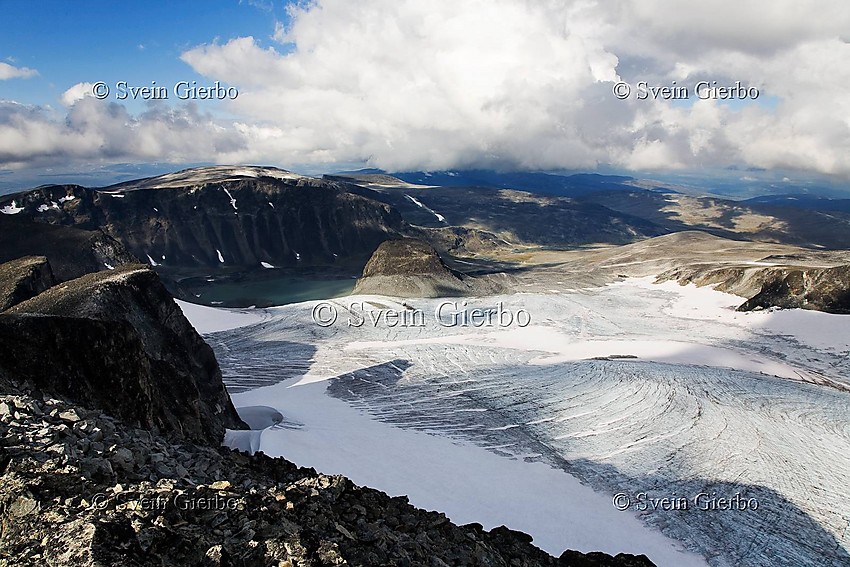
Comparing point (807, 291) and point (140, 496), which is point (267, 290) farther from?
point (140, 496)

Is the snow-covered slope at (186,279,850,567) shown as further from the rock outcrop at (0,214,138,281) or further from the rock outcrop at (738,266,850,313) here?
the rock outcrop at (0,214,138,281)

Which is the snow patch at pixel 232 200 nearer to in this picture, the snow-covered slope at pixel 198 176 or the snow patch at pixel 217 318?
the snow-covered slope at pixel 198 176

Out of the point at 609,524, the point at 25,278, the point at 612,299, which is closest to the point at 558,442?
the point at 609,524

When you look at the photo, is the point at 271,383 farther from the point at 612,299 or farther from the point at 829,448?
the point at 612,299

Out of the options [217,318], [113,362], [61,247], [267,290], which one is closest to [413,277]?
[217,318]

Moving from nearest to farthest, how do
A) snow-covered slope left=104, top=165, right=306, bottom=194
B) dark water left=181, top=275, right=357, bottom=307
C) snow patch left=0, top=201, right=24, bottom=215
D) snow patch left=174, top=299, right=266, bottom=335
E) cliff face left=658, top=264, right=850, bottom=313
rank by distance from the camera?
snow patch left=174, top=299, right=266, bottom=335 < cliff face left=658, top=264, right=850, bottom=313 < dark water left=181, top=275, right=357, bottom=307 < snow patch left=0, top=201, right=24, bottom=215 < snow-covered slope left=104, top=165, right=306, bottom=194

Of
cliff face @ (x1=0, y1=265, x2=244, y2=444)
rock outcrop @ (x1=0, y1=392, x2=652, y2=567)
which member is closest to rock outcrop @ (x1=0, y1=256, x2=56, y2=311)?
cliff face @ (x1=0, y1=265, x2=244, y2=444)
